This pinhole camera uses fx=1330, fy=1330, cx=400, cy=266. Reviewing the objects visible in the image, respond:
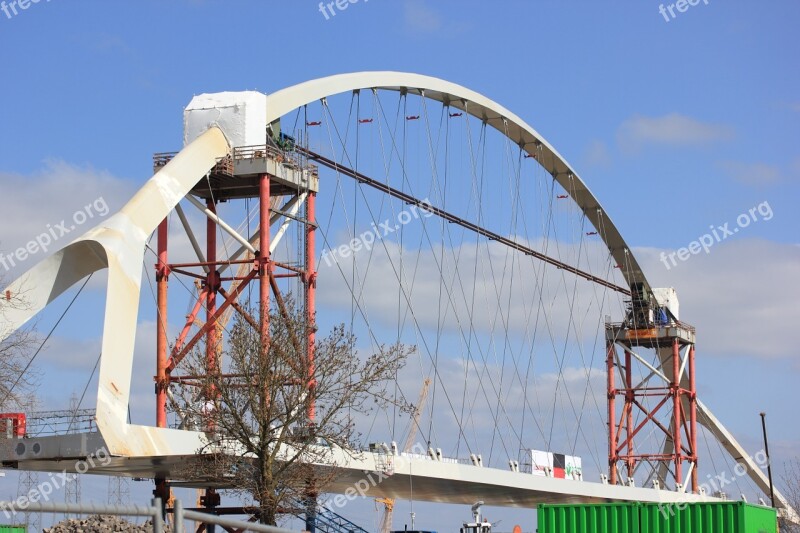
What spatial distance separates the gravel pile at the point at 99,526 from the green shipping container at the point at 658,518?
12540mm

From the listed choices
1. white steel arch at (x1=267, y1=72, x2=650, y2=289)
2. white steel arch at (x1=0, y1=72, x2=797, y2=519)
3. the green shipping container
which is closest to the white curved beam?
white steel arch at (x1=0, y1=72, x2=797, y2=519)

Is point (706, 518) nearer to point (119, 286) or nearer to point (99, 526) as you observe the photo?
point (99, 526)

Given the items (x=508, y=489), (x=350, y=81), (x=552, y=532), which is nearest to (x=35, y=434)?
(x=552, y=532)

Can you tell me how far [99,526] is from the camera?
4122 centimetres

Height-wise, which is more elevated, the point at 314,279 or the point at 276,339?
the point at 314,279

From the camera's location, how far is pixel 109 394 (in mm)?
42844

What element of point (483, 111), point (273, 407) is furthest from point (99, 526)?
point (483, 111)

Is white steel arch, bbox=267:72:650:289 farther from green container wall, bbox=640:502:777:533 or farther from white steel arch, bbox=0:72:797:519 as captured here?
green container wall, bbox=640:502:777:533

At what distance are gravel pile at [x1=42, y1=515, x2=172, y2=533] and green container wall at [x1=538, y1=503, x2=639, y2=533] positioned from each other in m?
12.1

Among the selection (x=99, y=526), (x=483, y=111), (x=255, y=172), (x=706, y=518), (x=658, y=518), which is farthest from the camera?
(x=483, y=111)

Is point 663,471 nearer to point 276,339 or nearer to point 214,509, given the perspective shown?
point 214,509

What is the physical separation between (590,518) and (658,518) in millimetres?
2326

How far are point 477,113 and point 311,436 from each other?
37686 millimetres

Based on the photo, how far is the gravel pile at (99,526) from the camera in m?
41.1
